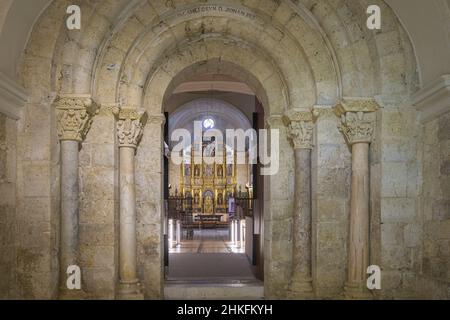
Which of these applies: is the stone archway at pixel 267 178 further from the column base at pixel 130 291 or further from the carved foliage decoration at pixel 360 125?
the carved foliage decoration at pixel 360 125

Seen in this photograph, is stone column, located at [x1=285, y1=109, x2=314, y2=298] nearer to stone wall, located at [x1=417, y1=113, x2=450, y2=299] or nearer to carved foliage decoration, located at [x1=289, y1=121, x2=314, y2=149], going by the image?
carved foliage decoration, located at [x1=289, y1=121, x2=314, y2=149]

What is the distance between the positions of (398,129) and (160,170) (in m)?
2.83

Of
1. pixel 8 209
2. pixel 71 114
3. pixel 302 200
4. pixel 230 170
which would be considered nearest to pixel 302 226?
pixel 302 200

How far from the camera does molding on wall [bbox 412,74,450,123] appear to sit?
14.5 ft

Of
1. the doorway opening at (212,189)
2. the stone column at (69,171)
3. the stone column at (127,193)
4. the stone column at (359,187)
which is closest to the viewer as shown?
the stone column at (69,171)

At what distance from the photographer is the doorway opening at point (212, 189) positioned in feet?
26.0

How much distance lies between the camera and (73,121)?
4.97m

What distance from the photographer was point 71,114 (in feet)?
16.3

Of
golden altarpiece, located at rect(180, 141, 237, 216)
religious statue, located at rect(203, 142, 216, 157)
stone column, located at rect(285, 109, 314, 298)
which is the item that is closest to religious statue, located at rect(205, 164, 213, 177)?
golden altarpiece, located at rect(180, 141, 237, 216)

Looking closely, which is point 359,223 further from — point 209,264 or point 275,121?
point 209,264

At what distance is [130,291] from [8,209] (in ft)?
5.39

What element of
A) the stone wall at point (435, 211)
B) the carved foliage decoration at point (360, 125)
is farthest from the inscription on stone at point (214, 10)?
the stone wall at point (435, 211)

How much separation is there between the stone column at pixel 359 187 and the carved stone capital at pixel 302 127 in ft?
1.67

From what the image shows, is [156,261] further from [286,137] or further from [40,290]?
[286,137]
